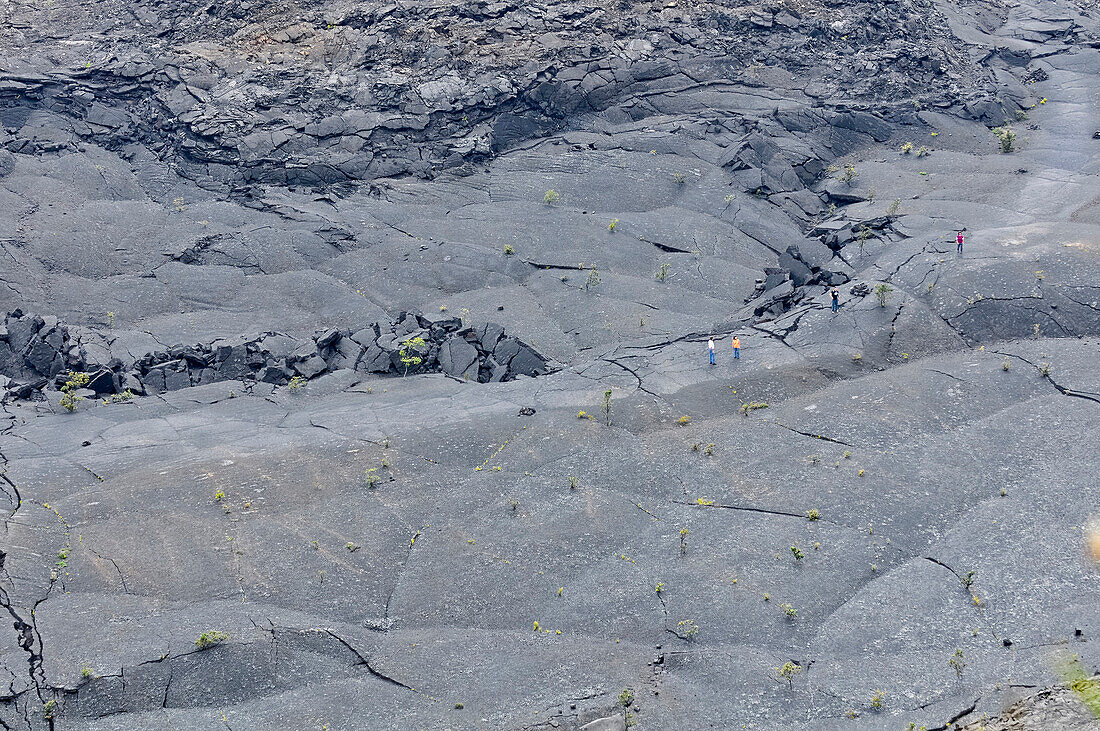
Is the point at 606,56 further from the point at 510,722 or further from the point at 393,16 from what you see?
the point at 510,722

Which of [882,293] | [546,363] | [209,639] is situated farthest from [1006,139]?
[209,639]

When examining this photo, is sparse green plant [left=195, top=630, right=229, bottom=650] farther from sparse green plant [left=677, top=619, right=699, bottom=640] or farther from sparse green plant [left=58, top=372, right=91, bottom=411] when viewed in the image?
sparse green plant [left=58, top=372, right=91, bottom=411]

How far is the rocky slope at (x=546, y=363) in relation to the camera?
9.52 metres

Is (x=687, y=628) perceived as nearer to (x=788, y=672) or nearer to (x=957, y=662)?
(x=788, y=672)

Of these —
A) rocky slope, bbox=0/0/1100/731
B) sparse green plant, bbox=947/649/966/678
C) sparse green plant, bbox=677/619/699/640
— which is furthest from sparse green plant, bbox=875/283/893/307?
sparse green plant, bbox=677/619/699/640

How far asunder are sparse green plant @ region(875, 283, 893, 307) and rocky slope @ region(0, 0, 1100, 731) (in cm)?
27

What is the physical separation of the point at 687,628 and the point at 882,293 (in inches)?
325

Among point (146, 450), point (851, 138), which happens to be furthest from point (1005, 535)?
point (851, 138)

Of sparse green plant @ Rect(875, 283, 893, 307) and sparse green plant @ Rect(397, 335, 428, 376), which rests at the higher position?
sparse green plant @ Rect(875, 283, 893, 307)

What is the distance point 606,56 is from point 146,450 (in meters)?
16.3

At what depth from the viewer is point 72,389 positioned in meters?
15.0

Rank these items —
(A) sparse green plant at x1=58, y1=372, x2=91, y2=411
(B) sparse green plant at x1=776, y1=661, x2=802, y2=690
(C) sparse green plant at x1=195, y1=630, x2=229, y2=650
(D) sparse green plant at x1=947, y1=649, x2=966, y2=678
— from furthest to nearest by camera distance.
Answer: (A) sparse green plant at x1=58, y1=372, x2=91, y2=411 < (C) sparse green plant at x1=195, y1=630, x2=229, y2=650 < (B) sparse green plant at x1=776, y1=661, x2=802, y2=690 < (D) sparse green plant at x1=947, y1=649, x2=966, y2=678

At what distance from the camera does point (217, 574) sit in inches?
420

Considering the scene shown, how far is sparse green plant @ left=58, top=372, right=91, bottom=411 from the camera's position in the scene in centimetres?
1442
